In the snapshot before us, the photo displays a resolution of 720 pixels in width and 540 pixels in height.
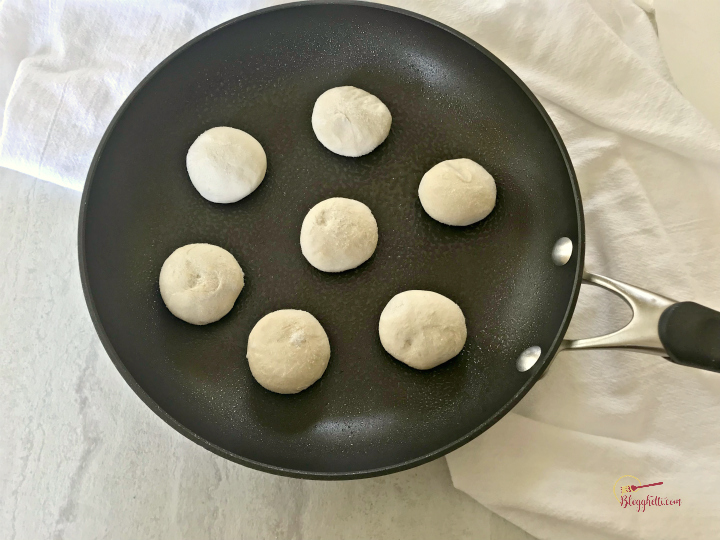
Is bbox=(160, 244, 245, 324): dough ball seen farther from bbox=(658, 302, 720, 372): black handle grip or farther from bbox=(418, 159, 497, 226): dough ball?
bbox=(658, 302, 720, 372): black handle grip

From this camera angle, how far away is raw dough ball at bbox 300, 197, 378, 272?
0.94 m

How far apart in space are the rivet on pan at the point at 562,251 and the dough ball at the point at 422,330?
201mm

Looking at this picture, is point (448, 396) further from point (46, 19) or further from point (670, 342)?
point (46, 19)

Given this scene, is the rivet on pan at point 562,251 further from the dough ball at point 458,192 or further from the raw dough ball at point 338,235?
the raw dough ball at point 338,235

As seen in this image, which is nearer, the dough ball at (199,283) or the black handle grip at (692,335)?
the black handle grip at (692,335)

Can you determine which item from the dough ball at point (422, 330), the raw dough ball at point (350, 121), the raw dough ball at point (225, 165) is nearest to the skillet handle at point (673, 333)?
the dough ball at point (422, 330)

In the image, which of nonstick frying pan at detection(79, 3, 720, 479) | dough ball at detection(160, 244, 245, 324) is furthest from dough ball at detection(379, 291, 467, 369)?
dough ball at detection(160, 244, 245, 324)

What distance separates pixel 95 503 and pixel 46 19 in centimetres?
93

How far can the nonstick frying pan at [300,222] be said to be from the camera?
92 centimetres

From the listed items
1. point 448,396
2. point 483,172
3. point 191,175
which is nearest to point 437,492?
point 448,396

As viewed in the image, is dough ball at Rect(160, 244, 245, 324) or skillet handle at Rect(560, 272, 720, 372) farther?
dough ball at Rect(160, 244, 245, 324)

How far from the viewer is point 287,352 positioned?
2.90 feet

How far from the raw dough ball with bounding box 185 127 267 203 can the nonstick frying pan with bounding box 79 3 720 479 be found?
34 mm

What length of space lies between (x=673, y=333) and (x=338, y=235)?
524 millimetres
